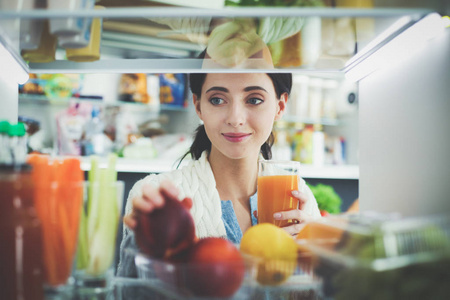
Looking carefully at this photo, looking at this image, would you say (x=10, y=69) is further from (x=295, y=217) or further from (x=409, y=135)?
(x=409, y=135)

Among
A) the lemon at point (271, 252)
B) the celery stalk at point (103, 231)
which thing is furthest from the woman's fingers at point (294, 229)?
the celery stalk at point (103, 231)

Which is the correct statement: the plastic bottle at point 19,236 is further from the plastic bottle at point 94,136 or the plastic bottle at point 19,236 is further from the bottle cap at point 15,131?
the plastic bottle at point 94,136

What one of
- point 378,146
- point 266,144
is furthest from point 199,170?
point 378,146

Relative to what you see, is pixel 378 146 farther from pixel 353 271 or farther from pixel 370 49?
pixel 353 271

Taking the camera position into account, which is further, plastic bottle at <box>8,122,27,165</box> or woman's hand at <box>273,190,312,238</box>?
woman's hand at <box>273,190,312,238</box>

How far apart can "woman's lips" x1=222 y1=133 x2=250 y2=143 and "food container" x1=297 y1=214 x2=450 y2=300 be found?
30.5 inches

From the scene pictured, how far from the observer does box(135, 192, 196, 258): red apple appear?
2.15 feet

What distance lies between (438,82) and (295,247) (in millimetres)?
443

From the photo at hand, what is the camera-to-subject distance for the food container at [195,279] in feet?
2.04

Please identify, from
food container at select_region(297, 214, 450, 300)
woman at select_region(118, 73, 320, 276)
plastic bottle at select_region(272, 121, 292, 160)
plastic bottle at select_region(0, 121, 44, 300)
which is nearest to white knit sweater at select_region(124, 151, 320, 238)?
woman at select_region(118, 73, 320, 276)

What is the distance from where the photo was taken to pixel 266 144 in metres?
1.83

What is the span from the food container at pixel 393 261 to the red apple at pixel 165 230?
240 mm

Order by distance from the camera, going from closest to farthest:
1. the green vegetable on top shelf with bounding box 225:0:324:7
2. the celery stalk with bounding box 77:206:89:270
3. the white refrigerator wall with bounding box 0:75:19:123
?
the celery stalk with bounding box 77:206:89:270 < the green vegetable on top shelf with bounding box 225:0:324:7 < the white refrigerator wall with bounding box 0:75:19:123

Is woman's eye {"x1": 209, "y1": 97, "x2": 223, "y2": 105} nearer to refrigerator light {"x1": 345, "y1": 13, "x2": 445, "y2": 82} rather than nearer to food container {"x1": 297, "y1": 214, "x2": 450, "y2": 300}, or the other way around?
refrigerator light {"x1": 345, "y1": 13, "x2": 445, "y2": 82}
